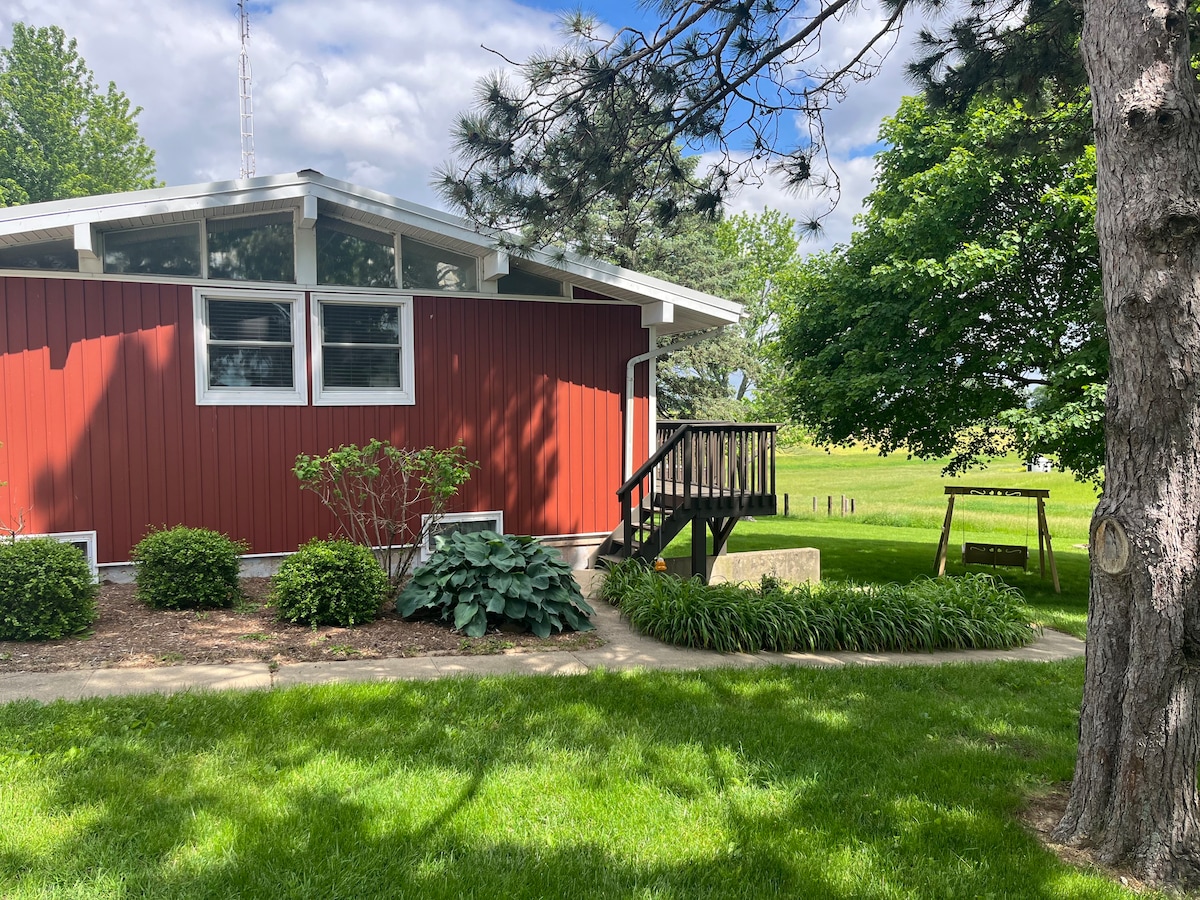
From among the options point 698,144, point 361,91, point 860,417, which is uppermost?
point 361,91

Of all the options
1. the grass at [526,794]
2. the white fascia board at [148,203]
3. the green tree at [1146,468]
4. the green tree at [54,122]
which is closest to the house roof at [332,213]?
the white fascia board at [148,203]

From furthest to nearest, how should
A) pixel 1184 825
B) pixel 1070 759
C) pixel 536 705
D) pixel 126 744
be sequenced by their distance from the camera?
1. pixel 536 705
2. pixel 1070 759
3. pixel 126 744
4. pixel 1184 825

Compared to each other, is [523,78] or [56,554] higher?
[523,78]

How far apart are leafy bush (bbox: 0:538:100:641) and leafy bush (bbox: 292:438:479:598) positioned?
1913 mm

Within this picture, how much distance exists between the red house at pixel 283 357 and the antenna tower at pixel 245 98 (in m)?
14.4

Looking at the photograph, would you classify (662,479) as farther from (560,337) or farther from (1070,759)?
(1070,759)

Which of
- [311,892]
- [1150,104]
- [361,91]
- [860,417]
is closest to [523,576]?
[311,892]

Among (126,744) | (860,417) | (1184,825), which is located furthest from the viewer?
(860,417)

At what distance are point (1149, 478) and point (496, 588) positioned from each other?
175 inches

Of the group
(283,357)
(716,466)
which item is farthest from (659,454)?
(283,357)

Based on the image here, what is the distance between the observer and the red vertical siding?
23.3 ft

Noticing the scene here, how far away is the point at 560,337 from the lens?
8758 millimetres

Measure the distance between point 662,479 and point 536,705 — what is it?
4.34 meters

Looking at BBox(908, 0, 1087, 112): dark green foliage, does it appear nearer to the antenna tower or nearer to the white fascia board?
the white fascia board
